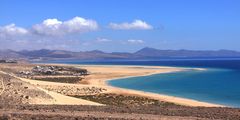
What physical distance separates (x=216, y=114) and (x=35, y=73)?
327ft

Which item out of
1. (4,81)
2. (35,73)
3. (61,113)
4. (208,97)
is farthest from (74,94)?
(35,73)

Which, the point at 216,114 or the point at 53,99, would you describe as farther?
the point at 53,99

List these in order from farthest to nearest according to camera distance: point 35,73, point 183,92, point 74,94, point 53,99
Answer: point 35,73 → point 183,92 → point 74,94 → point 53,99

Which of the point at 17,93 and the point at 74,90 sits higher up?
the point at 17,93

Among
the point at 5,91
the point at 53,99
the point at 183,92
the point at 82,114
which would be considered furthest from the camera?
the point at 183,92

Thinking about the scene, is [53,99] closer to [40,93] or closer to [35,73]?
[40,93]

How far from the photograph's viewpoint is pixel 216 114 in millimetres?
25984

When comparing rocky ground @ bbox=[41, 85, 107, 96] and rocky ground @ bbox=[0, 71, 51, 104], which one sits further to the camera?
rocky ground @ bbox=[41, 85, 107, 96]

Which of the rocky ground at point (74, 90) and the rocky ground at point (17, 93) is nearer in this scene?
the rocky ground at point (17, 93)

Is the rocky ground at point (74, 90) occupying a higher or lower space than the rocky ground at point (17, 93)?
lower

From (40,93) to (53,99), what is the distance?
125 cm

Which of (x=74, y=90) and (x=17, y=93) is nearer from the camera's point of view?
(x=17, y=93)

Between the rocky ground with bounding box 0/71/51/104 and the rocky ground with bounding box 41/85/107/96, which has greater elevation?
the rocky ground with bounding box 0/71/51/104

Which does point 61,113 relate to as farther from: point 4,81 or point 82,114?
point 4,81
